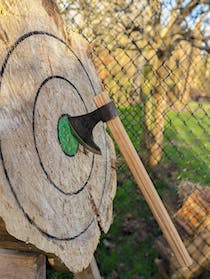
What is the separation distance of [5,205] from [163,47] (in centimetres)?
252

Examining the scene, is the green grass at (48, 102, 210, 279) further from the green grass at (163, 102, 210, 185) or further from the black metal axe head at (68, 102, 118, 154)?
the black metal axe head at (68, 102, 118, 154)

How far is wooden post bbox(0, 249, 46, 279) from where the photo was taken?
5.15 ft

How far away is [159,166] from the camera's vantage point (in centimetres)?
338

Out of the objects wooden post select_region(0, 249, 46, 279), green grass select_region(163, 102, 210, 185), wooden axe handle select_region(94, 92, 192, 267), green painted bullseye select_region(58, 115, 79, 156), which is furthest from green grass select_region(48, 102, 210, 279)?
green painted bullseye select_region(58, 115, 79, 156)

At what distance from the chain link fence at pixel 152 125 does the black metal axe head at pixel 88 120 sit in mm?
1014

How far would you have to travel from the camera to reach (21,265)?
1.58 metres

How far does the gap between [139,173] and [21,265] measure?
0.58 metres

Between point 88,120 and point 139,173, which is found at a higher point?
point 88,120

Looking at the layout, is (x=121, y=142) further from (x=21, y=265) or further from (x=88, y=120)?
(x=21, y=265)

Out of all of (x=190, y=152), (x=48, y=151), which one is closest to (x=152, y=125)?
(x=190, y=152)

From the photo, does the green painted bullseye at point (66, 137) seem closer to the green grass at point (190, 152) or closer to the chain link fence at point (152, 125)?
the chain link fence at point (152, 125)

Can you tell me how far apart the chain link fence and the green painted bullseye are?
103 cm

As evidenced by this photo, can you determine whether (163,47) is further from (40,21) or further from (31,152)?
(31,152)

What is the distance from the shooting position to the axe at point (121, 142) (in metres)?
1.65
